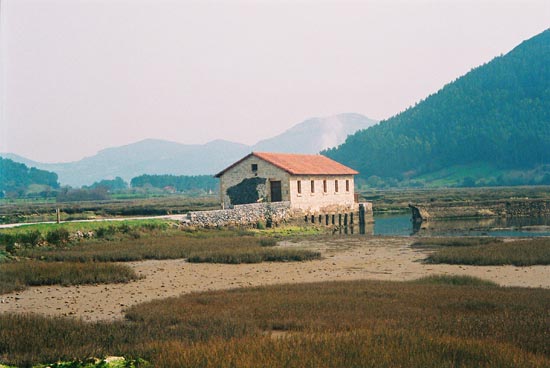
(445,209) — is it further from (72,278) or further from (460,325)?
(460,325)

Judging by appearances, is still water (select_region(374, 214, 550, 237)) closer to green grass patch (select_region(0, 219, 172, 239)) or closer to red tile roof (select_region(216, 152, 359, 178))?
red tile roof (select_region(216, 152, 359, 178))

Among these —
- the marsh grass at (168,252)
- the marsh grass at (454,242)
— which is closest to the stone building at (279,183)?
the marsh grass at (168,252)

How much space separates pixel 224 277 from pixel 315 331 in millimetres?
11169

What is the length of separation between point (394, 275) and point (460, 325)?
10911mm

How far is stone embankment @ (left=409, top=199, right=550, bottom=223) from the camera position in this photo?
65.0 m

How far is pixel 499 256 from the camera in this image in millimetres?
26156

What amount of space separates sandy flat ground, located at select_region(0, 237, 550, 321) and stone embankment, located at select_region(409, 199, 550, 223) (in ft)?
113

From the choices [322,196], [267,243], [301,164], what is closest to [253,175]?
[301,164]

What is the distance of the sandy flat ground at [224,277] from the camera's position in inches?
667

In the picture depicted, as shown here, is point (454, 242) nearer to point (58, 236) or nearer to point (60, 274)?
point (58, 236)

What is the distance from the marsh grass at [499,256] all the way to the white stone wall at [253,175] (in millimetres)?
23036

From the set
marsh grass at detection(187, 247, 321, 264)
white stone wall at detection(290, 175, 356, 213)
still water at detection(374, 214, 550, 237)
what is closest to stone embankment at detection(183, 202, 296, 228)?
white stone wall at detection(290, 175, 356, 213)

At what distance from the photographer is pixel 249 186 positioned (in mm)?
52562

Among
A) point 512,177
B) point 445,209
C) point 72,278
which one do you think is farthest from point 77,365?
point 512,177
